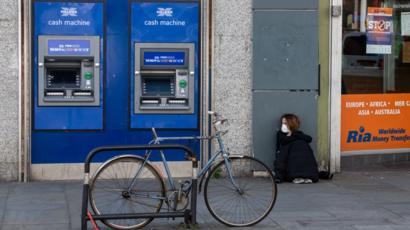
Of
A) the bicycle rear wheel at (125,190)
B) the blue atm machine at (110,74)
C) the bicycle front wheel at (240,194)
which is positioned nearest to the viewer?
the bicycle rear wheel at (125,190)

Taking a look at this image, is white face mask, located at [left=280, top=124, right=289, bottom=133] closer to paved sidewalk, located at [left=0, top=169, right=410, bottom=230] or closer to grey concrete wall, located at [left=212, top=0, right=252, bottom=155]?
grey concrete wall, located at [left=212, top=0, right=252, bottom=155]

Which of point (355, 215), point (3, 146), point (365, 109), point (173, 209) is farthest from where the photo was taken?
point (365, 109)

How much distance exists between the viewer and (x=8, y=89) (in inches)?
374

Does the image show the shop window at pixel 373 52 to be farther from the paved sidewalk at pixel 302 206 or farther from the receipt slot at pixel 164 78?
the receipt slot at pixel 164 78

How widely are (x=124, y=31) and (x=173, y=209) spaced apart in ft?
11.1

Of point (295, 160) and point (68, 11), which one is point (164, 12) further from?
point (295, 160)

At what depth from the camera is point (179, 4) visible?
9.85 meters

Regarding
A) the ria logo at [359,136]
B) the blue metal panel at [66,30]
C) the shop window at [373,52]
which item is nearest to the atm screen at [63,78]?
the blue metal panel at [66,30]

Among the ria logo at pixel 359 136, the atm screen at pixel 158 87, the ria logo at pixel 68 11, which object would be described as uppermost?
the ria logo at pixel 68 11

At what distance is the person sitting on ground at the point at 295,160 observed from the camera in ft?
31.9

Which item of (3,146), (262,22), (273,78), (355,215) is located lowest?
(355,215)

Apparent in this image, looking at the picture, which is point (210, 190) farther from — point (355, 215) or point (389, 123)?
point (389, 123)

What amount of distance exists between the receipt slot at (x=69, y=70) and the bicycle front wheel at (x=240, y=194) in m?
3.01

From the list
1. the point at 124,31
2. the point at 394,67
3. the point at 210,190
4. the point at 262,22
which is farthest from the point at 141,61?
the point at 394,67
